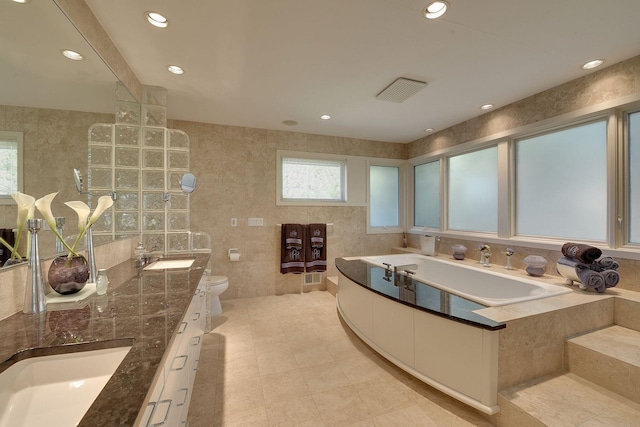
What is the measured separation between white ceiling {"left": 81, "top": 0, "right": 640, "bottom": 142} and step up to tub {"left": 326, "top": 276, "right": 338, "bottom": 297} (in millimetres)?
2381

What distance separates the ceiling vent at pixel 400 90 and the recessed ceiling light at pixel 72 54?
223cm

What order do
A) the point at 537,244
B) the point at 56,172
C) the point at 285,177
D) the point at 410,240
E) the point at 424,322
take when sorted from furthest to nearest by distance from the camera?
1. the point at 410,240
2. the point at 285,177
3. the point at 537,244
4. the point at 424,322
5. the point at 56,172

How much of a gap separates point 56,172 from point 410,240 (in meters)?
4.16

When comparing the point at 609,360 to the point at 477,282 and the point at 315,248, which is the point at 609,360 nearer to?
the point at 477,282

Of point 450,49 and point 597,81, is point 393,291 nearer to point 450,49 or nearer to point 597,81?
point 450,49

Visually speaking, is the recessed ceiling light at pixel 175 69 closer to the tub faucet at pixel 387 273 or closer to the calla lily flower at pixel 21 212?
the calla lily flower at pixel 21 212

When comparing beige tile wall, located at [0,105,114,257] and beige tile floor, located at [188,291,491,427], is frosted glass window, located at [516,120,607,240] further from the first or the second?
beige tile wall, located at [0,105,114,257]

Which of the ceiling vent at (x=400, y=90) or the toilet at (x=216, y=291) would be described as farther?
the toilet at (x=216, y=291)

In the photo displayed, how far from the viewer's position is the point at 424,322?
169 cm

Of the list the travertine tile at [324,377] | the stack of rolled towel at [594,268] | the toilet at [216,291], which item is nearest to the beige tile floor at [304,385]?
the travertine tile at [324,377]

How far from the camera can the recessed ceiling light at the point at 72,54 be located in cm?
134

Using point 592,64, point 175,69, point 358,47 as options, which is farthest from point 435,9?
point 175,69

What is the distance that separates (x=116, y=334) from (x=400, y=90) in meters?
2.65

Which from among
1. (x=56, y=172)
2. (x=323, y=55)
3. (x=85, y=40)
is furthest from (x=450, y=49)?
(x=56, y=172)
